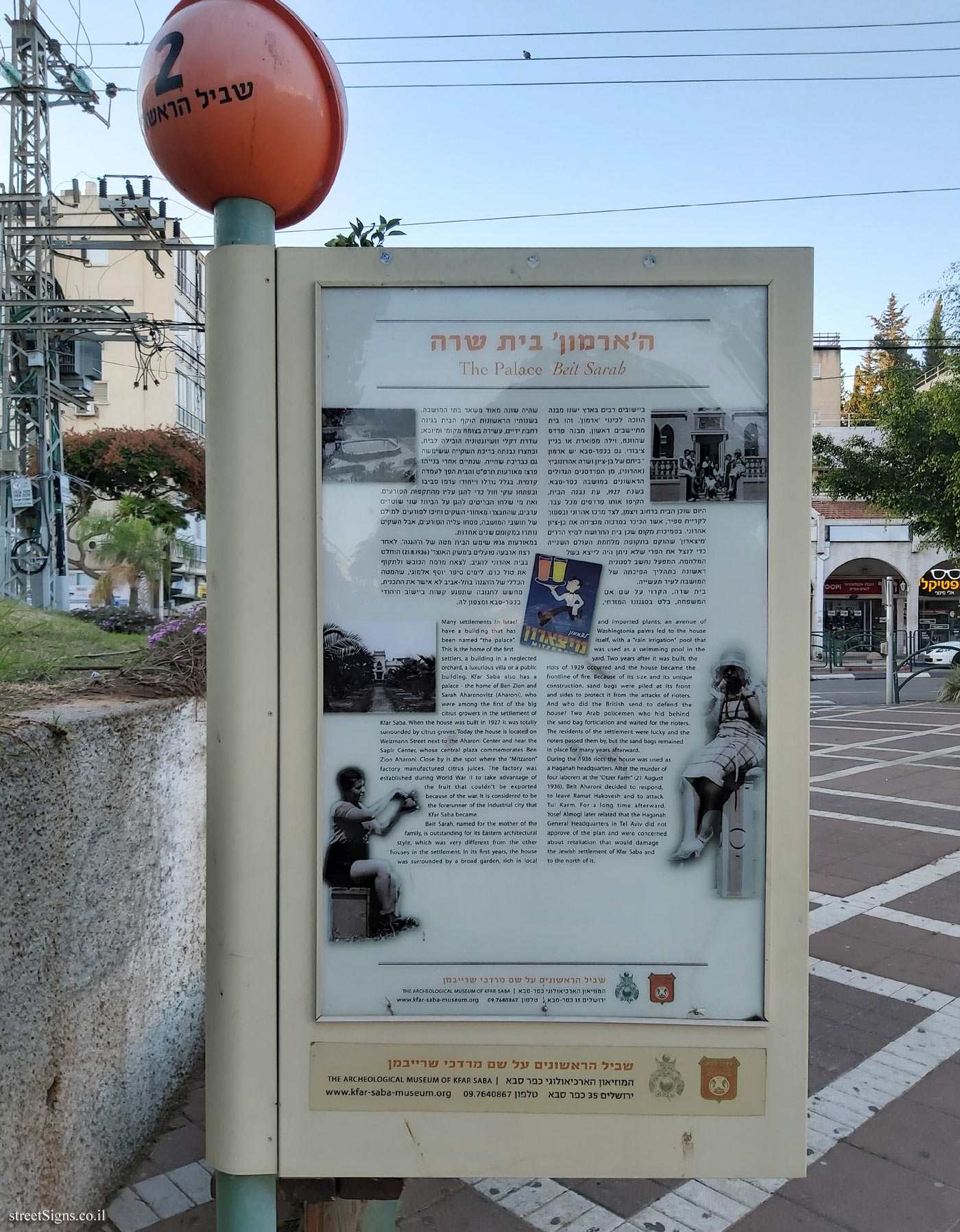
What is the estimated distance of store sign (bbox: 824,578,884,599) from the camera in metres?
39.5

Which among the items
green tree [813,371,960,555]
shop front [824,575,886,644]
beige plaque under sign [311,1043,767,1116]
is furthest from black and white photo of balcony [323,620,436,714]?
shop front [824,575,886,644]

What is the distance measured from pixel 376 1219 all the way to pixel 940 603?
139 feet

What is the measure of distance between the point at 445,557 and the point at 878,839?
652 centimetres

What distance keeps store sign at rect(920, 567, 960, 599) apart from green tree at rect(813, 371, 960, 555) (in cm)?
2132

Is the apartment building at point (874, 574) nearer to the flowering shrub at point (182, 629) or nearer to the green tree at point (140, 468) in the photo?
the green tree at point (140, 468)

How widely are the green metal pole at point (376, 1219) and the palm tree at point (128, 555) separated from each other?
15.0m

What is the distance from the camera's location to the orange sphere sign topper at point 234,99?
1648 millimetres

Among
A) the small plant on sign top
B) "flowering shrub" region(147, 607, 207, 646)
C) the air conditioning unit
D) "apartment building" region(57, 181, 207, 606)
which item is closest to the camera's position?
the small plant on sign top

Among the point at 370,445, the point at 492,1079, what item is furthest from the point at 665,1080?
the point at 370,445

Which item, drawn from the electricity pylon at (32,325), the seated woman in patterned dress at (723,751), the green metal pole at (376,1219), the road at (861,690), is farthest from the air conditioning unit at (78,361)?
the road at (861,690)

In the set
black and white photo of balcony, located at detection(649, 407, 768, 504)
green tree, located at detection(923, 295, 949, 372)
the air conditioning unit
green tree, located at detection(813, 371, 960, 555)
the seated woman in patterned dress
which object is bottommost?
the seated woman in patterned dress

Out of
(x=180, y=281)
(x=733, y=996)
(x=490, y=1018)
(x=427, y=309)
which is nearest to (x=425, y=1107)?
(x=490, y=1018)

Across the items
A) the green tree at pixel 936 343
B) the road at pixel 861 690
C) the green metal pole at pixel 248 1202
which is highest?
the green tree at pixel 936 343

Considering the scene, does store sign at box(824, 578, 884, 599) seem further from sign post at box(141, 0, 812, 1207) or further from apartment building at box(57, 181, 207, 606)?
sign post at box(141, 0, 812, 1207)
